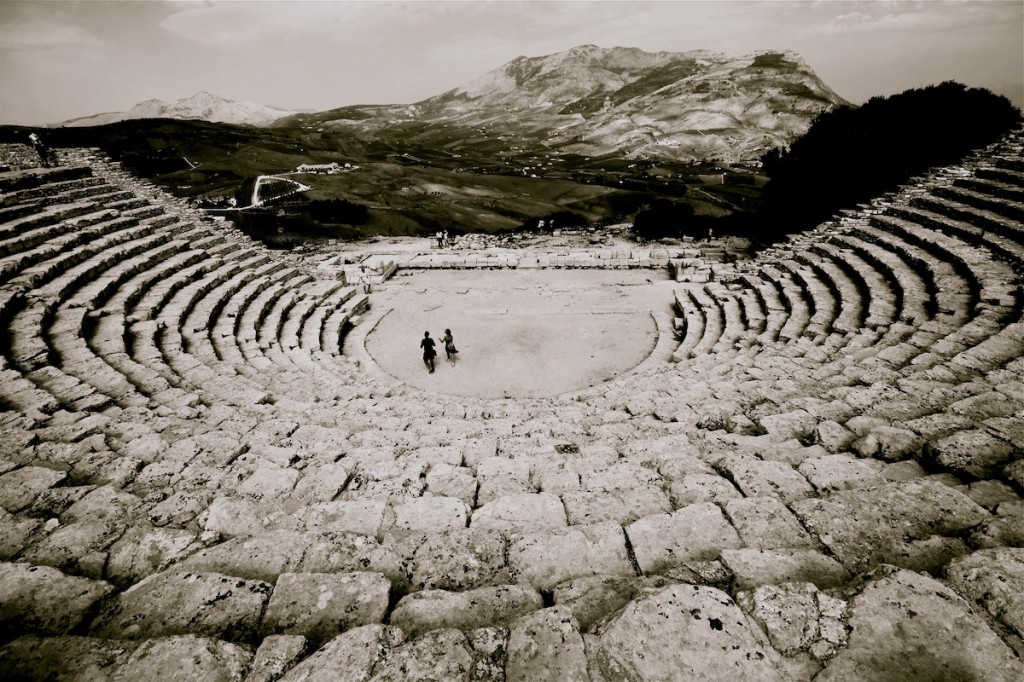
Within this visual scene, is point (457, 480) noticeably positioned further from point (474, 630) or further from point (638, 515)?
point (474, 630)

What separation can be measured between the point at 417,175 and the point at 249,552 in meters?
45.3

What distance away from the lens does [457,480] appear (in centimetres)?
458

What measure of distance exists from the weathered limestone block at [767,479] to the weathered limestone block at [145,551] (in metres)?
4.45

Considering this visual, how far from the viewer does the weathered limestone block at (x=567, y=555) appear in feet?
9.21

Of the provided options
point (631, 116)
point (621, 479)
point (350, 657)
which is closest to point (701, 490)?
point (621, 479)

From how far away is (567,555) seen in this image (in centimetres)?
293

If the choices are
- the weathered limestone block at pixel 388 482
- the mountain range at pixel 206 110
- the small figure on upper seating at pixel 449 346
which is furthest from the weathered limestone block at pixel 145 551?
the mountain range at pixel 206 110

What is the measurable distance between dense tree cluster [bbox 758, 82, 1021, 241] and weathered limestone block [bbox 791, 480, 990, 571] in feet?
77.9

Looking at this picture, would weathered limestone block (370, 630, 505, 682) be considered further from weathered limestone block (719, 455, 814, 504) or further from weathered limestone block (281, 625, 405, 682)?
weathered limestone block (719, 455, 814, 504)

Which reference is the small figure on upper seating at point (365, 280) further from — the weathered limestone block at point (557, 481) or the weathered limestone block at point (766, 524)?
the weathered limestone block at point (766, 524)

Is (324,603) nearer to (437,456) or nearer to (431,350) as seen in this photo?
(437,456)

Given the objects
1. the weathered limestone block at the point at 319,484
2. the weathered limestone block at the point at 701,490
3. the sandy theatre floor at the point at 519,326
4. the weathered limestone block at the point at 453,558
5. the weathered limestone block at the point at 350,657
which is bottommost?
the sandy theatre floor at the point at 519,326

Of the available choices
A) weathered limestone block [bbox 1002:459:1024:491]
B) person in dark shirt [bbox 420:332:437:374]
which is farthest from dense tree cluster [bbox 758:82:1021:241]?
weathered limestone block [bbox 1002:459:1024:491]

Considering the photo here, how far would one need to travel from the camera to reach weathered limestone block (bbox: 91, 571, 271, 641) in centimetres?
238
